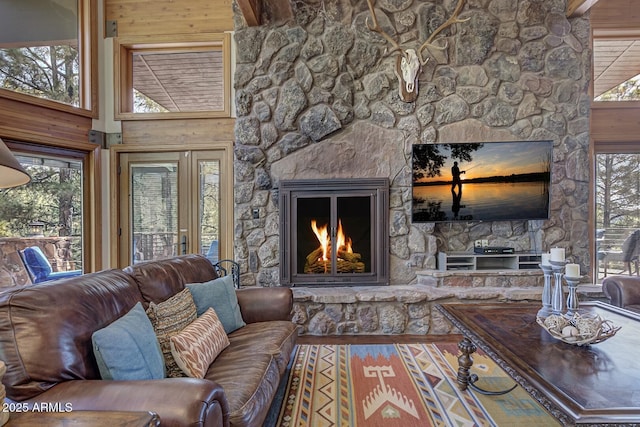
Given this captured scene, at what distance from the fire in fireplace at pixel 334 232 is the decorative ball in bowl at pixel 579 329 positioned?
196 centimetres

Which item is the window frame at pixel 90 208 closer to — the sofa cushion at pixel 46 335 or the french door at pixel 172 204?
the french door at pixel 172 204

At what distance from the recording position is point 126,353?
Result: 1.28m

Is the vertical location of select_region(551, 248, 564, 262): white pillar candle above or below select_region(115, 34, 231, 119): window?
below

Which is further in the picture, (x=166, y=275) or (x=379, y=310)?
(x=379, y=310)

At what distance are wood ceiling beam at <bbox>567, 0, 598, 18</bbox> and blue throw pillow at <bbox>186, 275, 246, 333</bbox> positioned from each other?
167 inches

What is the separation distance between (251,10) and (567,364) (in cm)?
370

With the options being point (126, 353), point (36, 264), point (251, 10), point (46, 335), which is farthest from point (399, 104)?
point (36, 264)

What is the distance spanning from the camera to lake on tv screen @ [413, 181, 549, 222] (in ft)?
11.4

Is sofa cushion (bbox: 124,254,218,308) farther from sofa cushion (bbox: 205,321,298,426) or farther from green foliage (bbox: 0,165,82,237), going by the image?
green foliage (bbox: 0,165,82,237)

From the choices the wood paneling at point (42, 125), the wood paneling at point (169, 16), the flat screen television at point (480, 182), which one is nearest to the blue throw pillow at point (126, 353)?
the flat screen television at point (480, 182)

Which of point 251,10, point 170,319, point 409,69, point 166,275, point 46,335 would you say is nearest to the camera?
point 46,335

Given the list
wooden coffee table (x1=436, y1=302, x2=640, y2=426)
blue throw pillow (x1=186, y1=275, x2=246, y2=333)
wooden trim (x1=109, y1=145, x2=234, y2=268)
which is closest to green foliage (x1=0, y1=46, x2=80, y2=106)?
wooden trim (x1=109, y1=145, x2=234, y2=268)

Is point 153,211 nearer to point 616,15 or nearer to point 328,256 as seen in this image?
point 328,256

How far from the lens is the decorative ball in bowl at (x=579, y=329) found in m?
1.53
